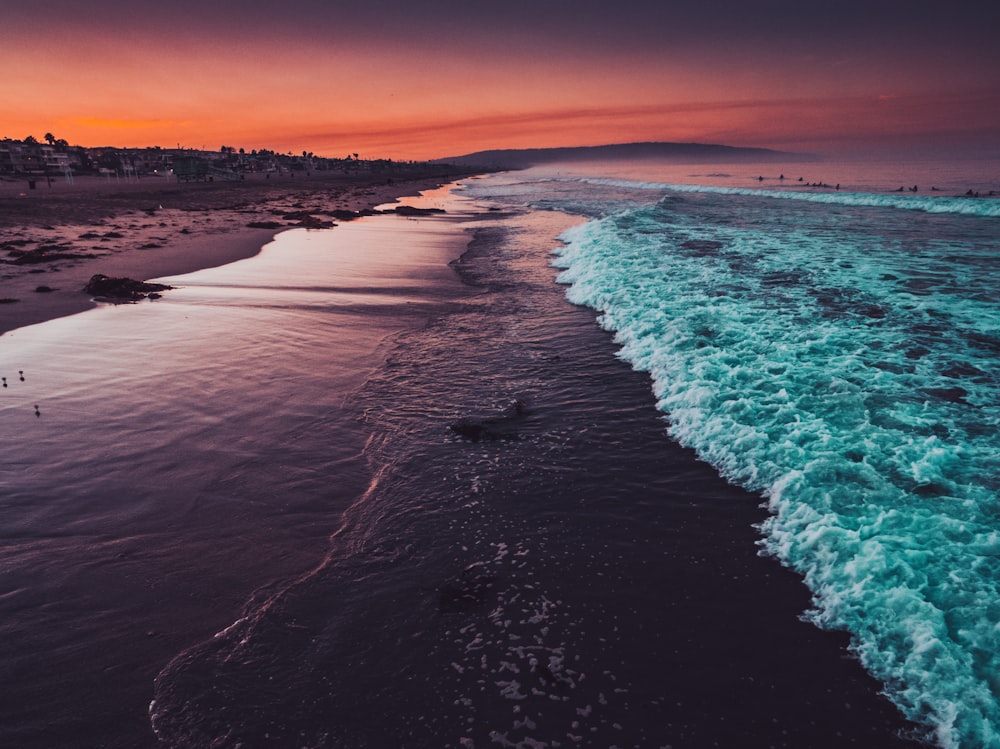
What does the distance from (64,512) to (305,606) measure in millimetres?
2809

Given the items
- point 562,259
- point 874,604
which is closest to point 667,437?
point 874,604

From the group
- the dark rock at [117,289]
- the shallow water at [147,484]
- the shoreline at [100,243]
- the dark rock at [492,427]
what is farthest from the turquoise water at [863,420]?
the shoreline at [100,243]

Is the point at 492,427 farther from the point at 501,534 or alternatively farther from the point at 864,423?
the point at 864,423

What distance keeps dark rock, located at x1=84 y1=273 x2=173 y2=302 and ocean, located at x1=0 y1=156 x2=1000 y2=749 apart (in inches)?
76.5

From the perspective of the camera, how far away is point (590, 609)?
4.01 metres

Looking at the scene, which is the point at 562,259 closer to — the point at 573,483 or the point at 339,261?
the point at 339,261

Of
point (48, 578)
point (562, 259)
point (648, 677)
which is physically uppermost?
point (562, 259)

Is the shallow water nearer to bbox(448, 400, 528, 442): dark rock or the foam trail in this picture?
bbox(448, 400, 528, 442): dark rock

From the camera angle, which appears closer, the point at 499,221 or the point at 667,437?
the point at 667,437

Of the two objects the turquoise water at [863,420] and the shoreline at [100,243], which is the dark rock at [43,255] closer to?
the shoreline at [100,243]

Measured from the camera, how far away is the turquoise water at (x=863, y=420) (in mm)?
3693

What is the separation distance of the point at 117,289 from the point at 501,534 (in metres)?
12.5

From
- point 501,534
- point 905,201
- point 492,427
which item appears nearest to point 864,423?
point 492,427

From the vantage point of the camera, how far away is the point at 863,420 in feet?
21.7
